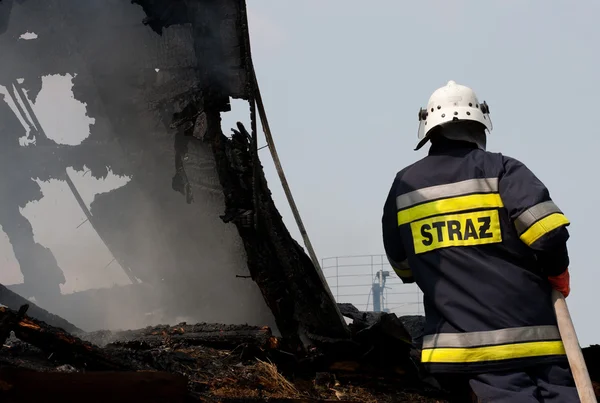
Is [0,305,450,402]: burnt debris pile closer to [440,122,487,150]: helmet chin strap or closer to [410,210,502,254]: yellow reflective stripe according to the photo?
[410,210,502,254]: yellow reflective stripe

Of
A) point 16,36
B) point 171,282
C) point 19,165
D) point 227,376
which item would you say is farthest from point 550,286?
point 19,165

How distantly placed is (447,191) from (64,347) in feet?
7.18

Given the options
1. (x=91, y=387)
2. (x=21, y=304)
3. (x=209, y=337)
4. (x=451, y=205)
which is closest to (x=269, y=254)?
(x=209, y=337)

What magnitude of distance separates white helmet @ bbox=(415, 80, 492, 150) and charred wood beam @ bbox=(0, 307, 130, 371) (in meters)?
2.04

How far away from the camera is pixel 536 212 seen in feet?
9.56

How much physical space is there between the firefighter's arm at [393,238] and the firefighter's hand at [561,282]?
705 mm

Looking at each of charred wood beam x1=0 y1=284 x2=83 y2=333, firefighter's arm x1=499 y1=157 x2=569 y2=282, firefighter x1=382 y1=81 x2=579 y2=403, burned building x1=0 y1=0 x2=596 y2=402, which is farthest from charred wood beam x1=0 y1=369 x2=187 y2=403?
charred wood beam x1=0 y1=284 x2=83 y2=333

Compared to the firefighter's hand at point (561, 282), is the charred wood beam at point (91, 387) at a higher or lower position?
lower

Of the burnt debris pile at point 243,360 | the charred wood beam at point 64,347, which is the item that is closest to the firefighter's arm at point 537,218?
the burnt debris pile at point 243,360

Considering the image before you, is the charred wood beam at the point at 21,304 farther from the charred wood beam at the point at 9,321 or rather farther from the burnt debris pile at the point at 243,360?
the charred wood beam at the point at 9,321

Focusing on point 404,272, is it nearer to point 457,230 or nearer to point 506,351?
point 457,230

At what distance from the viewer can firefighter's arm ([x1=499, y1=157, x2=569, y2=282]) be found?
2.89 meters

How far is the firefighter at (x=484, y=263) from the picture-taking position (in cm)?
295

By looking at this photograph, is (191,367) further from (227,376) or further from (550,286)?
(550,286)
